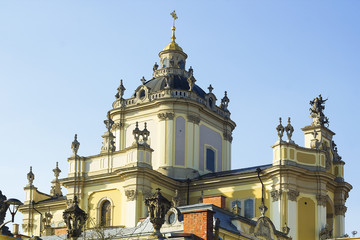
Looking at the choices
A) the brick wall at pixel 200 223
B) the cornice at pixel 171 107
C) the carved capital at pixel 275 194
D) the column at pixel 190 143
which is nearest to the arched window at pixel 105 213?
the column at pixel 190 143

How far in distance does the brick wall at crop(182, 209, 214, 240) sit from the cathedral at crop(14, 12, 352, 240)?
21.6 metres

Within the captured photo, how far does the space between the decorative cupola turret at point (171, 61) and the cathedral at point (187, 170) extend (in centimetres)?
12

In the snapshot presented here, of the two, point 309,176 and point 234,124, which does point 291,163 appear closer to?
point 309,176

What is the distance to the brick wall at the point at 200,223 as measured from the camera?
3083 centimetres

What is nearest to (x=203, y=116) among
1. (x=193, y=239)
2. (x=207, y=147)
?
(x=207, y=147)

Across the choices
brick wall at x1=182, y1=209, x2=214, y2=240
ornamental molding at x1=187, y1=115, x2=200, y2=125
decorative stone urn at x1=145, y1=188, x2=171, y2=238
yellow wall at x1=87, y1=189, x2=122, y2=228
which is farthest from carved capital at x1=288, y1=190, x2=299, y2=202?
decorative stone urn at x1=145, y1=188, x2=171, y2=238

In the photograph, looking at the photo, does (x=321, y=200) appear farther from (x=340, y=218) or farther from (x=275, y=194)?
(x=340, y=218)

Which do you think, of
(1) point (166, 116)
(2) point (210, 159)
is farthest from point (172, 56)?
(2) point (210, 159)

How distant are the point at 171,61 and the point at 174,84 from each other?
12.2ft

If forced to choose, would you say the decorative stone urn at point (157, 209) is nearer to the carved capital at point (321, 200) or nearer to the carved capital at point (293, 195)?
the carved capital at point (293, 195)

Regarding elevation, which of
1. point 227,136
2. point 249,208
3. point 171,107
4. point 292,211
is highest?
point 171,107

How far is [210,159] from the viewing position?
65.3m

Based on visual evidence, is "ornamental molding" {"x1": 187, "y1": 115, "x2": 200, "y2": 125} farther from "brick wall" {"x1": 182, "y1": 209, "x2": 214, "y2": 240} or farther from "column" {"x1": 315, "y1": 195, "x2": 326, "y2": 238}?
"brick wall" {"x1": 182, "y1": 209, "x2": 214, "y2": 240}

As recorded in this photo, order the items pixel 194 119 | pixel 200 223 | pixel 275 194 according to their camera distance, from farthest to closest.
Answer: pixel 194 119
pixel 275 194
pixel 200 223
